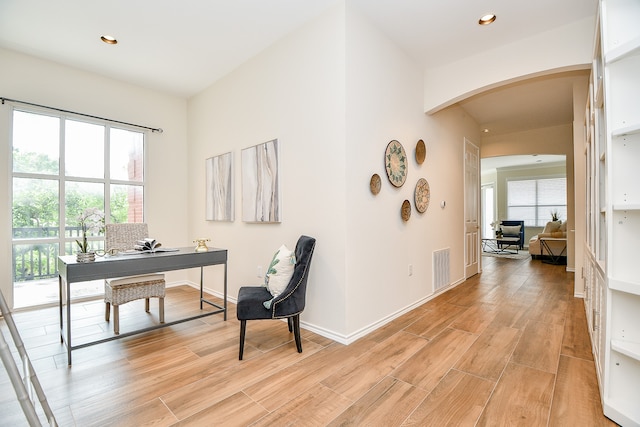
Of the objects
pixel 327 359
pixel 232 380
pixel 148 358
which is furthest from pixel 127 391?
pixel 327 359

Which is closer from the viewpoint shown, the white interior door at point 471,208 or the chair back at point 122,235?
the chair back at point 122,235

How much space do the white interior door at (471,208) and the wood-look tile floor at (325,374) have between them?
1.96 meters

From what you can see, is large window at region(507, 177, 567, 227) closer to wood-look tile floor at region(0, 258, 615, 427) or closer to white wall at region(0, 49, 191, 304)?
wood-look tile floor at region(0, 258, 615, 427)

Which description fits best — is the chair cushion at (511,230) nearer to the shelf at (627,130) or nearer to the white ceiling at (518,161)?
the white ceiling at (518,161)

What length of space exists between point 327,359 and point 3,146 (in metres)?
4.28

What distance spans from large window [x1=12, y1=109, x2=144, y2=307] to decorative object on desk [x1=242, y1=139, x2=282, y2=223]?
2011mm

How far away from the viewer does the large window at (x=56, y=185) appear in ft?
11.8

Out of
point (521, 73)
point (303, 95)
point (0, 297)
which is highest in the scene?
point (521, 73)

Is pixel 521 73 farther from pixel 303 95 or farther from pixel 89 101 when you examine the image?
pixel 89 101

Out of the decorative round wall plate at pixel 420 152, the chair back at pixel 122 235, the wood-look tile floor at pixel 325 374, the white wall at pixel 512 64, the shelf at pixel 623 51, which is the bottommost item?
A: the wood-look tile floor at pixel 325 374

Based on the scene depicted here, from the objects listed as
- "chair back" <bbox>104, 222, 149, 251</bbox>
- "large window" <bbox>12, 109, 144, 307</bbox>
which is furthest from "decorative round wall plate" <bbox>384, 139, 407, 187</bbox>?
"large window" <bbox>12, 109, 144, 307</bbox>

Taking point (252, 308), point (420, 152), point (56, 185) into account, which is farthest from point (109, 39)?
point (420, 152)

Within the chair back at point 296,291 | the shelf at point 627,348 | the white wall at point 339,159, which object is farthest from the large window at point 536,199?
the chair back at point 296,291

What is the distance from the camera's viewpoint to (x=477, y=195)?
5773 mm
